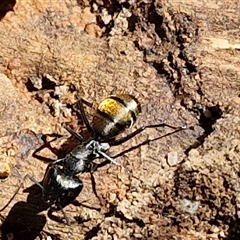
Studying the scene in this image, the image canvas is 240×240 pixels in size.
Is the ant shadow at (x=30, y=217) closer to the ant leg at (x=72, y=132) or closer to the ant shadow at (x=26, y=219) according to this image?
the ant shadow at (x=26, y=219)

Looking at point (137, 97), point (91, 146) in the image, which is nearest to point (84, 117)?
point (91, 146)

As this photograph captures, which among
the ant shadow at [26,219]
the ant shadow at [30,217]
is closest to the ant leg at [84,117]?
the ant shadow at [30,217]

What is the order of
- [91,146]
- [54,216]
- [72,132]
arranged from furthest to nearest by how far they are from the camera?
[91,146] < [72,132] < [54,216]

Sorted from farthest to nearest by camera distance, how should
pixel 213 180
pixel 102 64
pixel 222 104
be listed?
pixel 102 64
pixel 222 104
pixel 213 180

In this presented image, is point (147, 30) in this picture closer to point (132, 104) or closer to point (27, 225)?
point (132, 104)

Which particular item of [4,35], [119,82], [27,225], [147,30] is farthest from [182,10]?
[27,225]

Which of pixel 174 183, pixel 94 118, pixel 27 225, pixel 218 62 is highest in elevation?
pixel 218 62

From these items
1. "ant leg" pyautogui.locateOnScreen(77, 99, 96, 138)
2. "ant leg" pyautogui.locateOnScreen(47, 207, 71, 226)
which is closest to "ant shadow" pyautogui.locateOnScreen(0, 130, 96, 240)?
"ant leg" pyautogui.locateOnScreen(47, 207, 71, 226)

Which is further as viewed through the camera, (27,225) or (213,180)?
(27,225)

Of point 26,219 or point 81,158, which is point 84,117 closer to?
point 81,158
